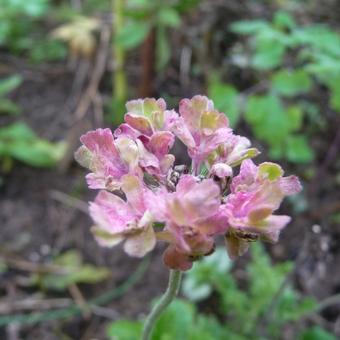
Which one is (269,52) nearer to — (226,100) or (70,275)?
(226,100)

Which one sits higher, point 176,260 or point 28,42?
point 176,260

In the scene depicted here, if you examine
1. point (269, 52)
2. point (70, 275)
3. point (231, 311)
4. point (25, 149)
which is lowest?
point (70, 275)

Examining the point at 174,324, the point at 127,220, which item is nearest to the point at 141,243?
the point at 127,220

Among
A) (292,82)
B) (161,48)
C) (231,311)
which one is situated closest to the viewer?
(231,311)

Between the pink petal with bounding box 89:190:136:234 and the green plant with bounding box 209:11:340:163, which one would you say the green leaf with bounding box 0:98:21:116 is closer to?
the green plant with bounding box 209:11:340:163

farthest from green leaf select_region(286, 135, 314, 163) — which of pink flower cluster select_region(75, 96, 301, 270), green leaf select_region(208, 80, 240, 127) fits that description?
pink flower cluster select_region(75, 96, 301, 270)

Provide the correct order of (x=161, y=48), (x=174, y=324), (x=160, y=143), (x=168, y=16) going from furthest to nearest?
(x=161, y=48) < (x=168, y=16) < (x=174, y=324) < (x=160, y=143)
